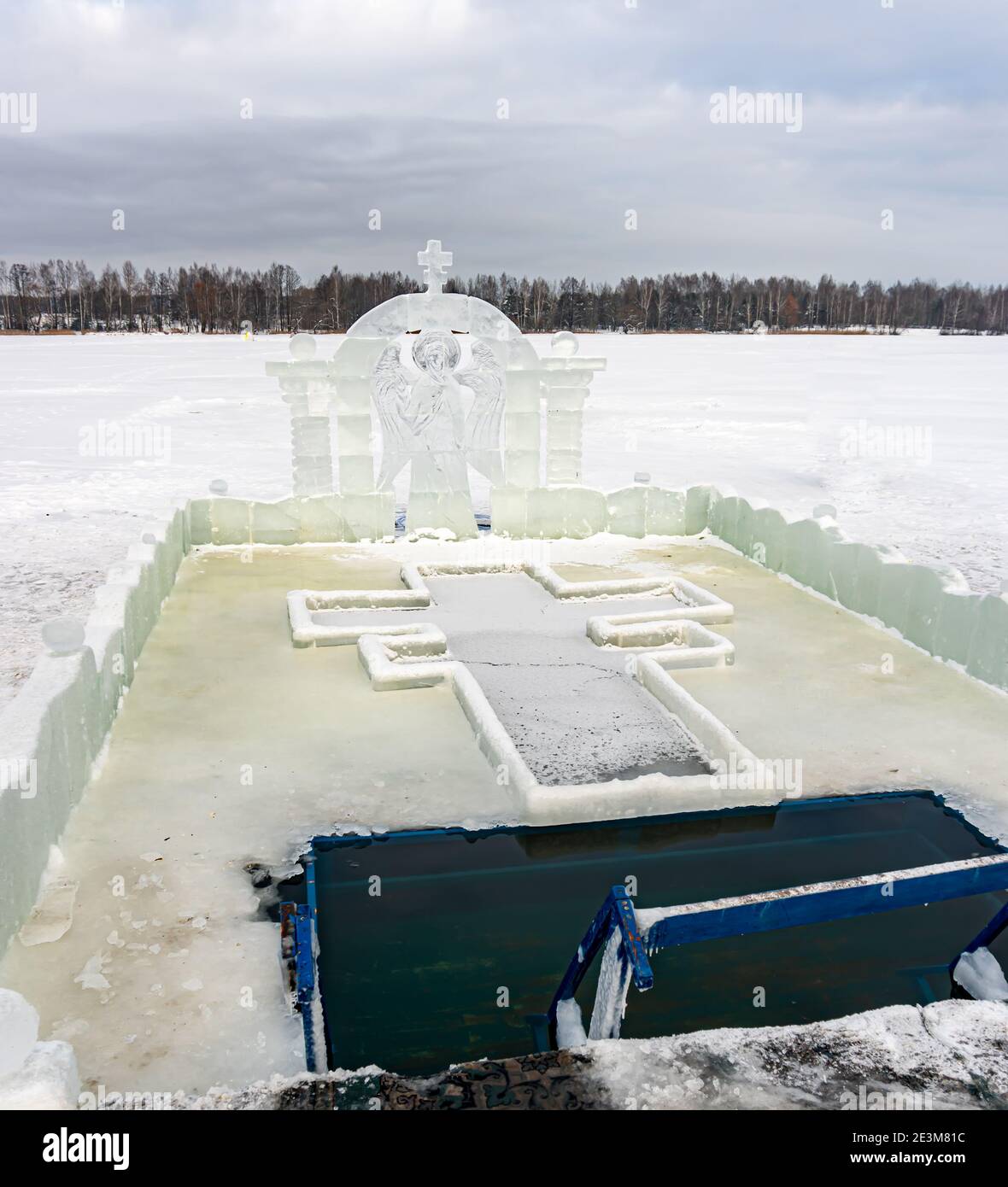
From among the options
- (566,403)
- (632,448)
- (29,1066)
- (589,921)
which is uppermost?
(566,403)

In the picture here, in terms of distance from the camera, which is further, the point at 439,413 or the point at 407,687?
the point at 439,413

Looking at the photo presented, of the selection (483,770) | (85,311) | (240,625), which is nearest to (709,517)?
(240,625)

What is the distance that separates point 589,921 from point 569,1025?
767 mm

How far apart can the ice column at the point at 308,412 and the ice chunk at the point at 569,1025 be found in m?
7.30

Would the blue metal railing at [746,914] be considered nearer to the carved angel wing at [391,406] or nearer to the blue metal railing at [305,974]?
the blue metal railing at [305,974]

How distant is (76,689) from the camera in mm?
4844

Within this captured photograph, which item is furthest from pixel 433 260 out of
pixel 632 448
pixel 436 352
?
pixel 632 448

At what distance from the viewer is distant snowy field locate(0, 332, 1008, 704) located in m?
11.9

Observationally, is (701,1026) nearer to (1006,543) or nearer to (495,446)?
(495,446)

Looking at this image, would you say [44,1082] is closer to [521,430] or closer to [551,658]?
[551,658]

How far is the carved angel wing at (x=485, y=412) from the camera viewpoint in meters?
10.1

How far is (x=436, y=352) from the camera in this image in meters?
9.91

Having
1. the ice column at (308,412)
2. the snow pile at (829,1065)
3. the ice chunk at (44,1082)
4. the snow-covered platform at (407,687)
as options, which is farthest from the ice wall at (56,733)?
the ice column at (308,412)

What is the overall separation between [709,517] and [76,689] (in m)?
7.48
